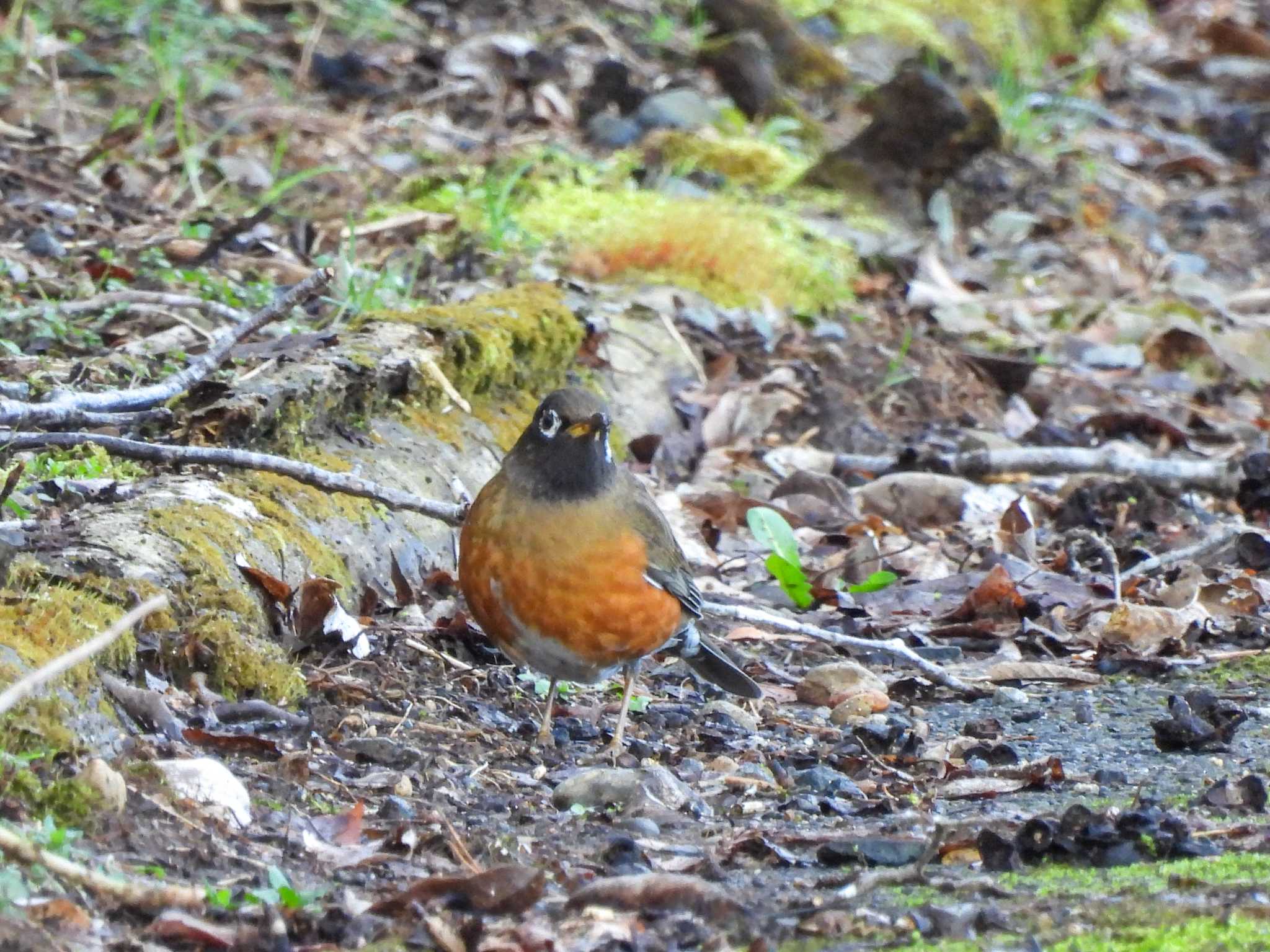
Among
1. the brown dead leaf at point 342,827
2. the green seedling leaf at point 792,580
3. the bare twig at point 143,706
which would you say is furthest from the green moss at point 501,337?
the brown dead leaf at point 342,827

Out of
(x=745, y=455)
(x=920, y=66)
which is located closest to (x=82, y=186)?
(x=745, y=455)

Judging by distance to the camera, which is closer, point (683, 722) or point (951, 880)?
point (951, 880)

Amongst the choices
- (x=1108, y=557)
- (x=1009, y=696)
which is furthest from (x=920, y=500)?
(x=1009, y=696)

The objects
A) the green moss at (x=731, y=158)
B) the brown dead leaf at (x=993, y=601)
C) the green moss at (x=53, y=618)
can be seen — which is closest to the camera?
the green moss at (x=53, y=618)

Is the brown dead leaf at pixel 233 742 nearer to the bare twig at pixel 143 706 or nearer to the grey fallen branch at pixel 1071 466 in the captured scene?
the bare twig at pixel 143 706

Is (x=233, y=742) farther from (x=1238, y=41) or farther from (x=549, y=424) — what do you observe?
(x=1238, y=41)

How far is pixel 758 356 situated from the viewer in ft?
24.7

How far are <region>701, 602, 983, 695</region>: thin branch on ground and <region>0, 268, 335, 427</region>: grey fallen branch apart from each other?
1.42 metres

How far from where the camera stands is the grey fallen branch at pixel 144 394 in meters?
3.89

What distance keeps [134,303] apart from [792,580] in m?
2.38

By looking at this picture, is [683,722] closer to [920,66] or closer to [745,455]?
[745,455]

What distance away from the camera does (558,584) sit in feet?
13.9

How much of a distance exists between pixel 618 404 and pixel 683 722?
2.22 meters

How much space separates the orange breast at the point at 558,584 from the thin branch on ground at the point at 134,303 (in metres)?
1.67
